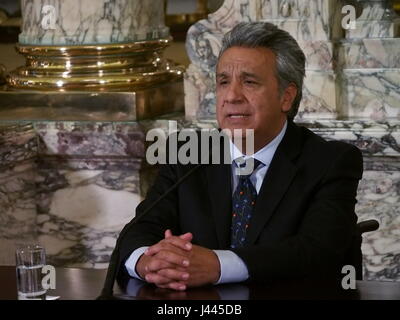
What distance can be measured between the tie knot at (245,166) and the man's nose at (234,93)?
0.63 ft

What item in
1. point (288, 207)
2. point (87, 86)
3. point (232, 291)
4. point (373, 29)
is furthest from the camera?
point (87, 86)

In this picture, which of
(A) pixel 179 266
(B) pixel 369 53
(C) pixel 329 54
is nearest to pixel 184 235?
(A) pixel 179 266

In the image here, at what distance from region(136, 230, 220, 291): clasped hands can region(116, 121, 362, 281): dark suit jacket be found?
0.55 feet

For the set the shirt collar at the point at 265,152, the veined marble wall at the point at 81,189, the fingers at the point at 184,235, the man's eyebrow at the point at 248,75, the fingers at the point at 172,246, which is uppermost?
the man's eyebrow at the point at 248,75

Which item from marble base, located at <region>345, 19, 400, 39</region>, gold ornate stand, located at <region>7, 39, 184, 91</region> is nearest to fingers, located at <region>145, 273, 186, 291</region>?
gold ornate stand, located at <region>7, 39, 184, 91</region>

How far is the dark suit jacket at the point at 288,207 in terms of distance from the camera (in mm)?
3037

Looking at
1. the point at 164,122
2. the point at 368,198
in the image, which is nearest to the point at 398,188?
the point at 368,198

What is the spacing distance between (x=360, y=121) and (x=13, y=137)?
156cm

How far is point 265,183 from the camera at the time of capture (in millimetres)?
3203

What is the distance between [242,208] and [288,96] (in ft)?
1.24

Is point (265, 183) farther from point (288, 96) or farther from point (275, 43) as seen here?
Result: point (275, 43)

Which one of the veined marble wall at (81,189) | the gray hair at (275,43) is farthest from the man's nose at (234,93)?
the veined marble wall at (81,189)

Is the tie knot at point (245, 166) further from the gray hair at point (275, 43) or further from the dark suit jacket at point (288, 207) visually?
the gray hair at point (275, 43)

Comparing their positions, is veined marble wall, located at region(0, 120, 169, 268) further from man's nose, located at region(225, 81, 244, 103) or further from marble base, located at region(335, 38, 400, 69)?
man's nose, located at region(225, 81, 244, 103)
